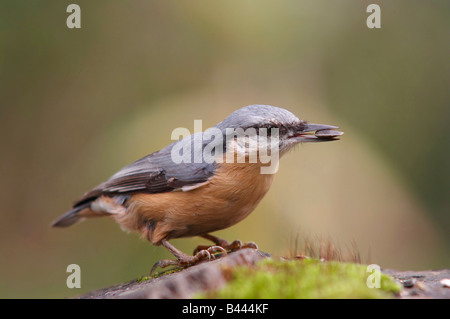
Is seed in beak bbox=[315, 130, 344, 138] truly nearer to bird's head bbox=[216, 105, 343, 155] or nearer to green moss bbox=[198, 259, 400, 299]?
bird's head bbox=[216, 105, 343, 155]

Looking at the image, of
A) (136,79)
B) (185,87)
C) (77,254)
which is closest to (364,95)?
(185,87)

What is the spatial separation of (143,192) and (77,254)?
304cm

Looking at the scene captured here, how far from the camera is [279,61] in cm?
684

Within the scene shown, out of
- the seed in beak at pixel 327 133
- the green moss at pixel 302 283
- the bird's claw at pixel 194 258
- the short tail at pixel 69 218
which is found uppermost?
the seed in beak at pixel 327 133

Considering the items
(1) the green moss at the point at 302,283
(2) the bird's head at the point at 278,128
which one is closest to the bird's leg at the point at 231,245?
(2) the bird's head at the point at 278,128

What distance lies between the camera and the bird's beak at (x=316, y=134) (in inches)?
147

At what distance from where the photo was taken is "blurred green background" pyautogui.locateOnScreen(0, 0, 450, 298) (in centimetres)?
652

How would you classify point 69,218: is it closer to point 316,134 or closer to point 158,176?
point 158,176

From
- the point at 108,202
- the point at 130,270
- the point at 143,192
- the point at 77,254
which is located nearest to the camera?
the point at 143,192

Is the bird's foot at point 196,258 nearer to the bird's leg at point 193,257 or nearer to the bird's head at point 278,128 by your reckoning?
the bird's leg at point 193,257

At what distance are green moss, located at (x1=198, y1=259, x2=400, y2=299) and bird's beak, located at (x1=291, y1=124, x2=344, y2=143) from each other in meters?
1.29

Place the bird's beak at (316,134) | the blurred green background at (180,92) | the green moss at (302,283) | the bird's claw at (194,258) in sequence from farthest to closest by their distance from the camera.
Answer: the blurred green background at (180,92), the bird's beak at (316,134), the bird's claw at (194,258), the green moss at (302,283)
